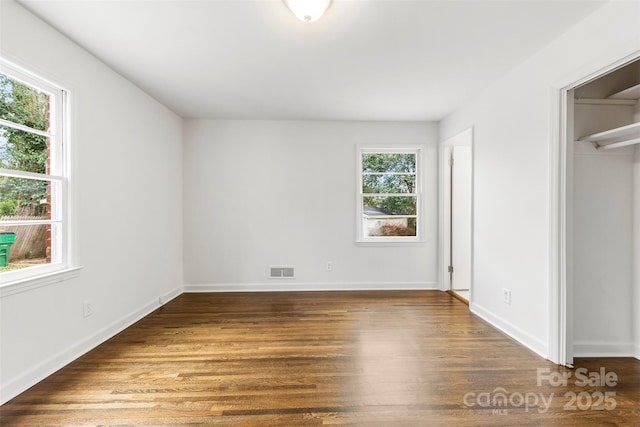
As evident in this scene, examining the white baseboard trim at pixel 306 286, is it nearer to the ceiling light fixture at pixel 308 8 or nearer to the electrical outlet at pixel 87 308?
the electrical outlet at pixel 87 308

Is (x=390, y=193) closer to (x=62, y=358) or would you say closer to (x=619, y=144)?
(x=619, y=144)

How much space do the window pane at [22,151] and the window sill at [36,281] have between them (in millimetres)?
764

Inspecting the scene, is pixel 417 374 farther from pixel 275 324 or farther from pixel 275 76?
pixel 275 76

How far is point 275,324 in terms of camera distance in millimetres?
3193

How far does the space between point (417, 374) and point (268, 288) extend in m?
2.72

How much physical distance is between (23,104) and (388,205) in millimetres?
4067

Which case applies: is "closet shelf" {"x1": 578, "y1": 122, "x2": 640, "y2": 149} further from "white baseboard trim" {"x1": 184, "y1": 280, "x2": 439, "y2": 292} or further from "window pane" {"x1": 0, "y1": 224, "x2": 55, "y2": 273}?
"window pane" {"x1": 0, "y1": 224, "x2": 55, "y2": 273}

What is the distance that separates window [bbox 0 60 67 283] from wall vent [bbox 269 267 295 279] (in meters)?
2.53

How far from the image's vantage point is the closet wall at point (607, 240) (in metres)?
2.40

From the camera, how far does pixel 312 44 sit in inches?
93.6

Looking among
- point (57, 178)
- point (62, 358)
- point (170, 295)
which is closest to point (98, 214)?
point (57, 178)

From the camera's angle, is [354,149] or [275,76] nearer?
[275,76]

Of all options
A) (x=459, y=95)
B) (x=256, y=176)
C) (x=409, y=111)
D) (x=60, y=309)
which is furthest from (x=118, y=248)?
(x=459, y=95)

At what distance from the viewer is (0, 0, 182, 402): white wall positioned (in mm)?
1976
